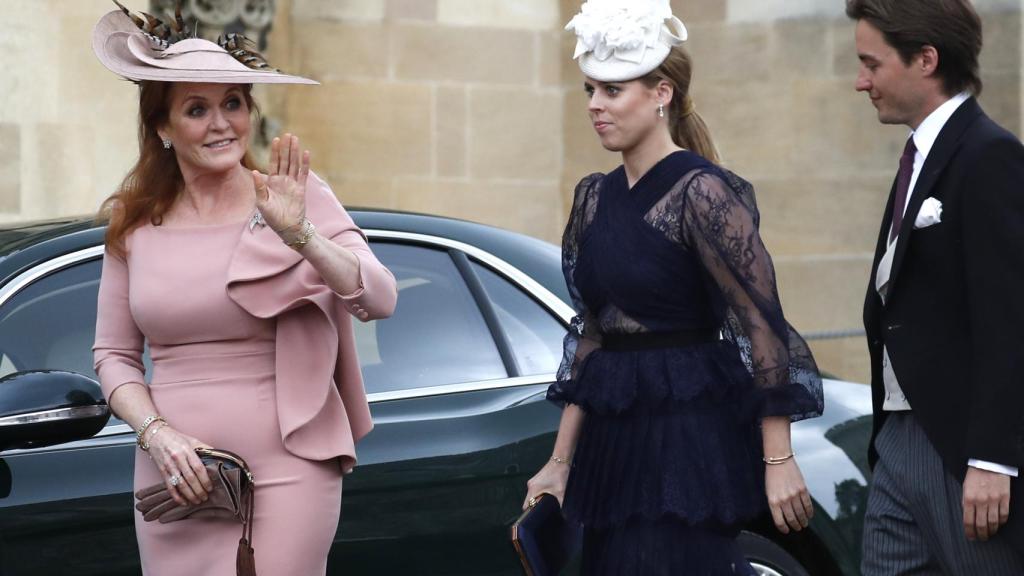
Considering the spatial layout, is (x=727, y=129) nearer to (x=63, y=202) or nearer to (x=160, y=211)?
(x=63, y=202)

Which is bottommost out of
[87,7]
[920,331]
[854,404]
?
[854,404]

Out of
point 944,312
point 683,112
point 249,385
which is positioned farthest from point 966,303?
point 249,385

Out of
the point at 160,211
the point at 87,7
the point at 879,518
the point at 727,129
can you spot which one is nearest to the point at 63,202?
the point at 87,7

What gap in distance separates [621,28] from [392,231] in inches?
51.2

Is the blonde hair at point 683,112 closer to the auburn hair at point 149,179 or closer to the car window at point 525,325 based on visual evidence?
the auburn hair at point 149,179

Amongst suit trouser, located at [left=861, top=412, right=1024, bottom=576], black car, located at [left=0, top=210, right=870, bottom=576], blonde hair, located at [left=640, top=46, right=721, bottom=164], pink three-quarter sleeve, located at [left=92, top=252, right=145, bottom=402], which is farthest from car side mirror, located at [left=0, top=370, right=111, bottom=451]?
suit trouser, located at [left=861, top=412, right=1024, bottom=576]

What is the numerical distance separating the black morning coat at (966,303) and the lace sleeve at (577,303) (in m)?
0.71

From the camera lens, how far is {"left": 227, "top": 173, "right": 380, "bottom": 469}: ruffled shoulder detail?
366cm

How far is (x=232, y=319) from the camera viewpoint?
369 cm

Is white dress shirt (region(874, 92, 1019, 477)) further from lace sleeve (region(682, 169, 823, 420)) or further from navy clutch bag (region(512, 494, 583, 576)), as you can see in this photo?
navy clutch bag (region(512, 494, 583, 576))

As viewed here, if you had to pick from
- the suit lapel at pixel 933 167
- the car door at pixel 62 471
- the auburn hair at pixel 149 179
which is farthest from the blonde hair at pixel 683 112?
the car door at pixel 62 471

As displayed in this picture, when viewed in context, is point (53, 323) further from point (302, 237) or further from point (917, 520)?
point (917, 520)

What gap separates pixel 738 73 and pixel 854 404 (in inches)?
215

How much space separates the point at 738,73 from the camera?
10.7 m
